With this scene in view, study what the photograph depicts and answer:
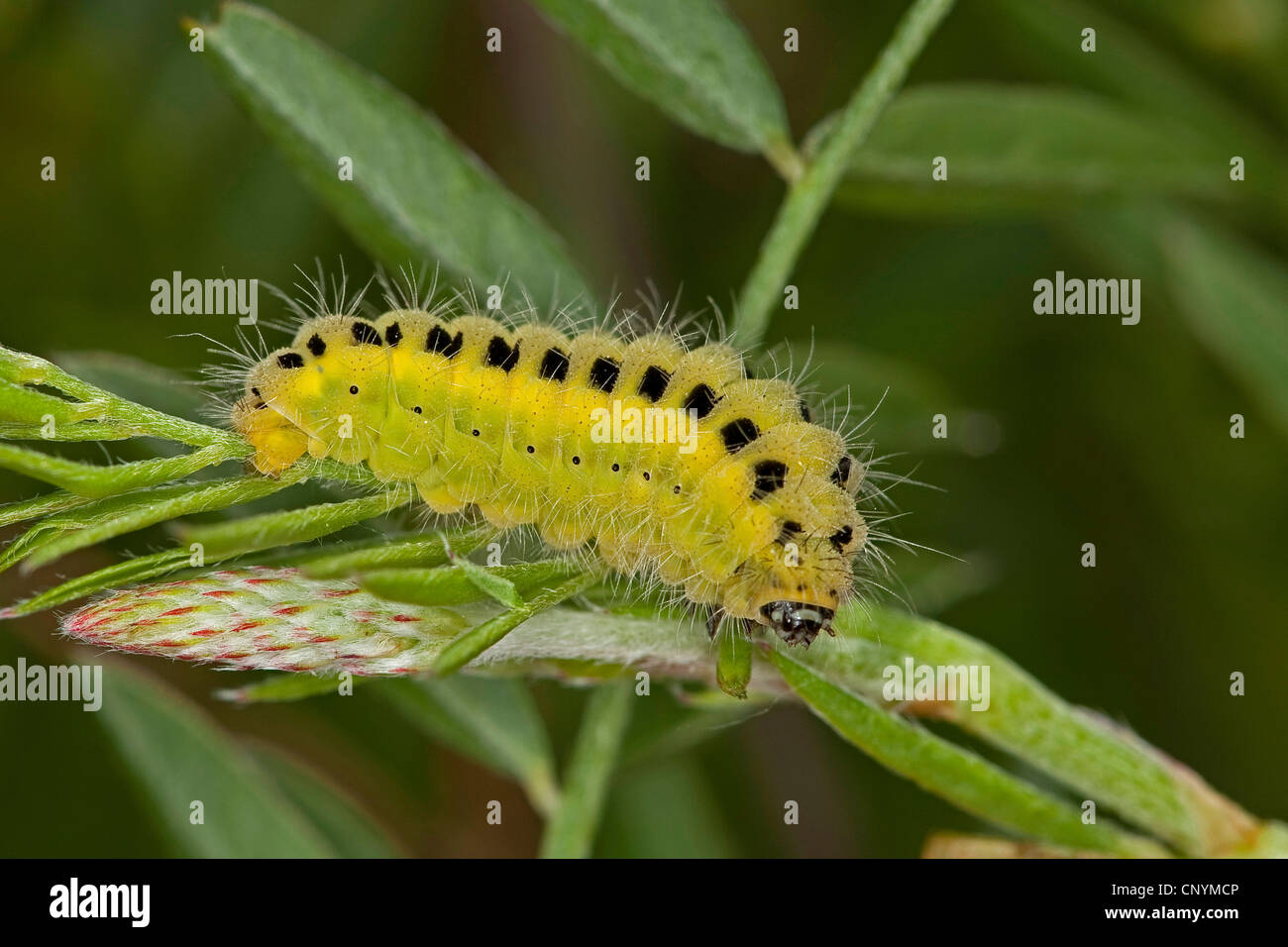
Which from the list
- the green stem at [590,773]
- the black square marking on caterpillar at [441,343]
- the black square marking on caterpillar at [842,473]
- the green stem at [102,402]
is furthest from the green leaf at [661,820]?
the green stem at [102,402]

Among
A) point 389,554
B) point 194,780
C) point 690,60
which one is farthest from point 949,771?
point 194,780

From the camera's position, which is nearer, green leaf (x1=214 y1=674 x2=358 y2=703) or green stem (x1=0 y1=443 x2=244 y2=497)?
green stem (x1=0 y1=443 x2=244 y2=497)

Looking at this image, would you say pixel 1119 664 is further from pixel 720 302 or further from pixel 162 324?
pixel 162 324

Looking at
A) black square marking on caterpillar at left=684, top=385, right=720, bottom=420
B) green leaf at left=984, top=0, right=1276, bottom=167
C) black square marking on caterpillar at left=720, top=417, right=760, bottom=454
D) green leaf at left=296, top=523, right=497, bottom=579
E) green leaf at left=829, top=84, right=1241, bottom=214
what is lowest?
green leaf at left=296, top=523, right=497, bottom=579

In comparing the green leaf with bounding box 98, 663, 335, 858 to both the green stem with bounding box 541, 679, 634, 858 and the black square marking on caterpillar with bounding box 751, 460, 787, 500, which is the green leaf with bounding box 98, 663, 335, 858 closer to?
the green stem with bounding box 541, 679, 634, 858

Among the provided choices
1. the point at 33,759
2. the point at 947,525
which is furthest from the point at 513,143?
the point at 33,759

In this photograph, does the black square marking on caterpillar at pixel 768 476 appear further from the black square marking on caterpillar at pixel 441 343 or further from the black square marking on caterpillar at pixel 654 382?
the black square marking on caterpillar at pixel 441 343

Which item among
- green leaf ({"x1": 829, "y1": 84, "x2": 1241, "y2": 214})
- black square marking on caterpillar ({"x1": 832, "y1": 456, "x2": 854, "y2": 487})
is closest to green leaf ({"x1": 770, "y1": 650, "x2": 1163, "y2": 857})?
black square marking on caterpillar ({"x1": 832, "y1": 456, "x2": 854, "y2": 487})

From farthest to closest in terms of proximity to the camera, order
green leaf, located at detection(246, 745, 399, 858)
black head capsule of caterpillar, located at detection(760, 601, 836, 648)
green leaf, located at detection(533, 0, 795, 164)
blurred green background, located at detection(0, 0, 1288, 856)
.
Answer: blurred green background, located at detection(0, 0, 1288, 856), green leaf, located at detection(246, 745, 399, 858), green leaf, located at detection(533, 0, 795, 164), black head capsule of caterpillar, located at detection(760, 601, 836, 648)
